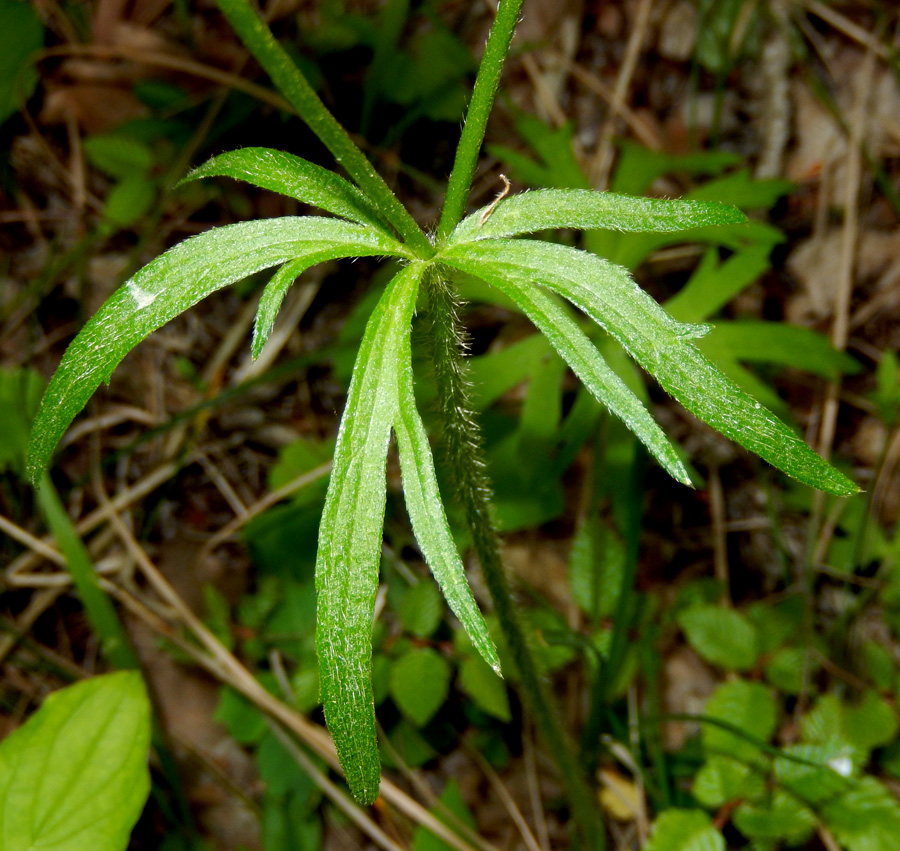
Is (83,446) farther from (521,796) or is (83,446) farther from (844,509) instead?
(844,509)

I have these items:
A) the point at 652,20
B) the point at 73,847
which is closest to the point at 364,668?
the point at 73,847

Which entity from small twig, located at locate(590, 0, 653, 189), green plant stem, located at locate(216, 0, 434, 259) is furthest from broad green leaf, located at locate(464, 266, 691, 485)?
small twig, located at locate(590, 0, 653, 189)

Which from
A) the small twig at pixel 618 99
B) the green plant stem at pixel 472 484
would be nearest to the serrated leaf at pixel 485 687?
the green plant stem at pixel 472 484

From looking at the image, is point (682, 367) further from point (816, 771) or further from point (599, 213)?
point (816, 771)

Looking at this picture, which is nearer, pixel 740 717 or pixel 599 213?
pixel 599 213

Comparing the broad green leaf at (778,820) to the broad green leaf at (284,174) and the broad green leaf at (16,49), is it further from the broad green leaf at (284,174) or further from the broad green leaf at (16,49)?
the broad green leaf at (16,49)

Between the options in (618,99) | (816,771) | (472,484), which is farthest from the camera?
(618,99)

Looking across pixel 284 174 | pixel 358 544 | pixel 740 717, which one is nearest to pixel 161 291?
pixel 284 174
